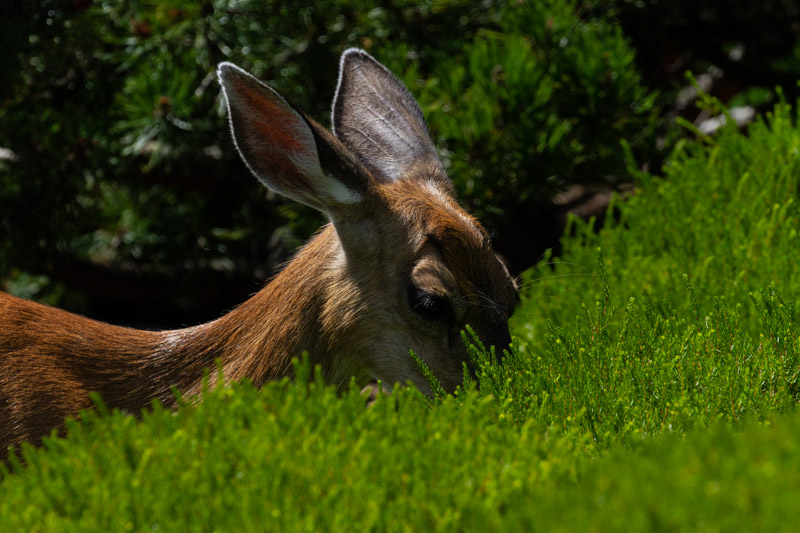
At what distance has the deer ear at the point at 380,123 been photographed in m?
3.99

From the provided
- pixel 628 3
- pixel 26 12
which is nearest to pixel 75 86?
pixel 26 12

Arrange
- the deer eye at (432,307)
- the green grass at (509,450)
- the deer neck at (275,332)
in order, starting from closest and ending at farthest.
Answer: the green grass at (509,450), the deer eye at (432,307), the deer neck at (275,332)

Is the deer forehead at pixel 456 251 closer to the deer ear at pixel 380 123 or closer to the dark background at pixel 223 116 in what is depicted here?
the deer ear at pixel 380 123

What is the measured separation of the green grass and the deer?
0.34 m

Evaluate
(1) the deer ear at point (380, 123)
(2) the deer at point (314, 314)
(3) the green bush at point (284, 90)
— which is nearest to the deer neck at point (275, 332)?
(2) the deer at point (314, 314)

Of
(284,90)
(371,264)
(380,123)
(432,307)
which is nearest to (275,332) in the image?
(371,264)

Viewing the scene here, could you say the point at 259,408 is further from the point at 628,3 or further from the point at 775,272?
the point at 628,3

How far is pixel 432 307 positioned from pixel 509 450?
3.53 ft

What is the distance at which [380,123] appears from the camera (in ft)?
13.6

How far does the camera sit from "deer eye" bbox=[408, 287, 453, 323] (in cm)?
332

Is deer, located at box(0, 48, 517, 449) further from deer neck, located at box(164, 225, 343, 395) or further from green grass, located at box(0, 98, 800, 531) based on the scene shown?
green grass, located at box(0, 98, 800, 531)

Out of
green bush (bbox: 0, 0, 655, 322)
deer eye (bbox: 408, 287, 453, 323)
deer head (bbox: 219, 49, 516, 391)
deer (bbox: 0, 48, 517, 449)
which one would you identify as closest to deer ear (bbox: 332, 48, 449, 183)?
deer (bbox: 0, 48, 517, 449)

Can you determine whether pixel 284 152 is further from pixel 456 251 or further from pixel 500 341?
pixel 500 341

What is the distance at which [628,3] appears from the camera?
633 centimetres
